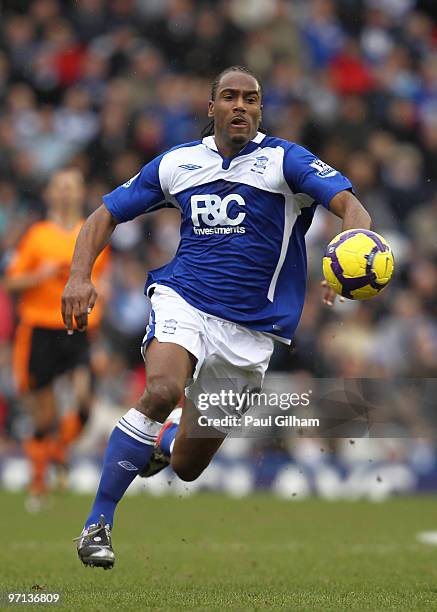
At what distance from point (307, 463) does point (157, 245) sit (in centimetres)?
329

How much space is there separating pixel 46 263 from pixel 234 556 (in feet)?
14.2

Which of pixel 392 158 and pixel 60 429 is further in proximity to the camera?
pixel 392 158

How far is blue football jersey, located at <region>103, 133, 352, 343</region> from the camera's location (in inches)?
253

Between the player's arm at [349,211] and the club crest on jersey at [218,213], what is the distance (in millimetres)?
623

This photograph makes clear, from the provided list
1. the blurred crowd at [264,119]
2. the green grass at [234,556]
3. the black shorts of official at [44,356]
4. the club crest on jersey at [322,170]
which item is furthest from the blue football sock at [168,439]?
the blurred crowd at [264,119]

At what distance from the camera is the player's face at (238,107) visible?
6.43 metres

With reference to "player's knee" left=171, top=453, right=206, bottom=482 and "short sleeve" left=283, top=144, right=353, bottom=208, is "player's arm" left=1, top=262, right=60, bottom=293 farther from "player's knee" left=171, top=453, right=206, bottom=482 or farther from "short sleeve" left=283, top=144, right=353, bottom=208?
"short sleeve" left=283, top=144, right=353, bottom=208

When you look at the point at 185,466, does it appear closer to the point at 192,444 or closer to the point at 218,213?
the point at 192,444

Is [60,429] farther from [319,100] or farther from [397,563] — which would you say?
[319,100]

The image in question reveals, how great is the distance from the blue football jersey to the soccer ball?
736 millimetres

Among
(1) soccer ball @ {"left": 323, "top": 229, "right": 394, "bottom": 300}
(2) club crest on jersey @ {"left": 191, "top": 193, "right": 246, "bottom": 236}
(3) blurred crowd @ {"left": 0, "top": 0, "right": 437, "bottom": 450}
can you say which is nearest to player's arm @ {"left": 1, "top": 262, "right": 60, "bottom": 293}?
(3) blurred crowd @ {"left": 0, "top": 0, "right": 437, "bottom": 450}

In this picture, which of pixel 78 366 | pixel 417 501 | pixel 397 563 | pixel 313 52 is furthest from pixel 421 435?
pixel 313 52

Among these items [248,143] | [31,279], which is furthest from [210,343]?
[31,279]

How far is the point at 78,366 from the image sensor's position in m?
11.5
